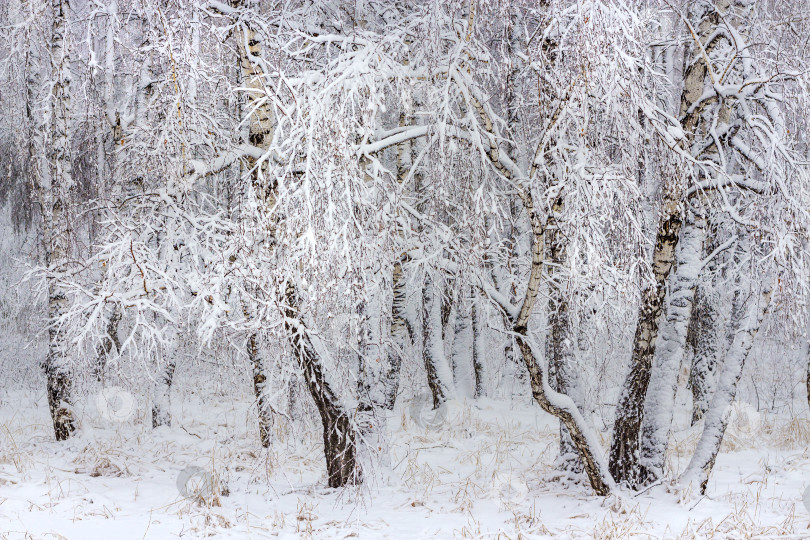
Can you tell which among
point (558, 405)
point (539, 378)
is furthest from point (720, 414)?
point (539, 378)

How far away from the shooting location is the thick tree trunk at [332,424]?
235 inches

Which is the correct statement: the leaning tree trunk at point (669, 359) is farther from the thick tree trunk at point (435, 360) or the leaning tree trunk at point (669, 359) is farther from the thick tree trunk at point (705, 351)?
the thick tree trunk at point (435, 360)

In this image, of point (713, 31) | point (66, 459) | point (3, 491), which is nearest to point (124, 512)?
point (3, 491)

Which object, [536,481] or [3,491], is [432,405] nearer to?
[536,481]

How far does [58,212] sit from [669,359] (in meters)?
7.30

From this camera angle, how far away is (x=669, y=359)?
239 inches

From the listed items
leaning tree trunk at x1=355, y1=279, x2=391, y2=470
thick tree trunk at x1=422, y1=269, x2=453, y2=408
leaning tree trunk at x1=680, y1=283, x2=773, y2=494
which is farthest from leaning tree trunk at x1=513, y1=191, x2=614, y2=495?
thick tree trunk at x1=422, y1=269, x2=453, y2=408

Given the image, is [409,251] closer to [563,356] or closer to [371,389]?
[371,389]

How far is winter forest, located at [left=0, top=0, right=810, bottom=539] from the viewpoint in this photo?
468 cm

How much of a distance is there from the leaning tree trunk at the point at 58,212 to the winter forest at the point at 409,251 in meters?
0.03

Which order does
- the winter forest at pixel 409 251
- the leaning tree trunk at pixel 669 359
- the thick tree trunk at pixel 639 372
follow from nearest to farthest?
the winter forest at pixel 409 251
the thick tree trunk at pixel 639 372
the leaning tree trunk at pixel 669 359

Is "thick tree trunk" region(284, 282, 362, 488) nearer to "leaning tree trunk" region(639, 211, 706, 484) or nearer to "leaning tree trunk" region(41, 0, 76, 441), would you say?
"leaning tree trunk" region(639, 211, 706, 484)

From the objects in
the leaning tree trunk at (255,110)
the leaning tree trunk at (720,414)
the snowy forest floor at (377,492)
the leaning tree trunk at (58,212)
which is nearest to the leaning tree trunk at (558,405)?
the snowy forest floor at (377,492)

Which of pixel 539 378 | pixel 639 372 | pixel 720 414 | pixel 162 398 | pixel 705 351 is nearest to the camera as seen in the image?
pixel 539 378
